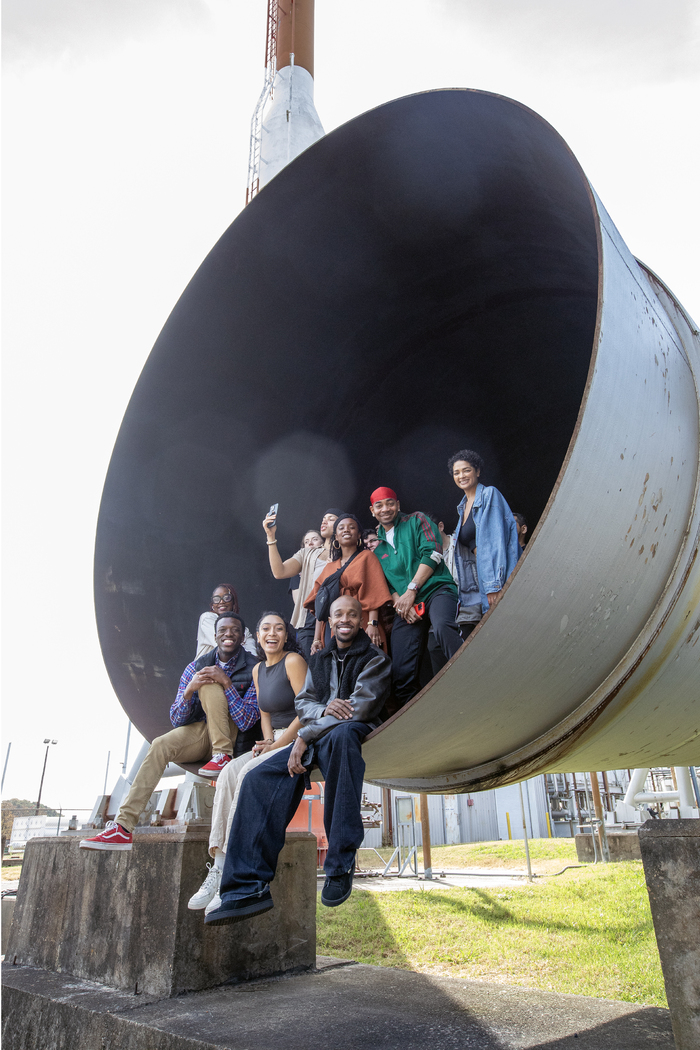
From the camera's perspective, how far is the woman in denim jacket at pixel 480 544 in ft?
8.96

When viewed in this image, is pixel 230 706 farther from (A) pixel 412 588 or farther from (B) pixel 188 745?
(A) pixel 412 588


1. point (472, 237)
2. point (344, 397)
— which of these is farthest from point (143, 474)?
point (472, 237)

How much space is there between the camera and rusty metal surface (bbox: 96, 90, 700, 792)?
1842mm

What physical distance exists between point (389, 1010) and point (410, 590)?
174cm

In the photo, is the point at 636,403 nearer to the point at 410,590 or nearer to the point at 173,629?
the point at 410,590

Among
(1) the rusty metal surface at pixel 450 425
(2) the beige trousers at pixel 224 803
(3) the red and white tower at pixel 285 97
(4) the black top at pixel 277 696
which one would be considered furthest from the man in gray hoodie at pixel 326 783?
(3) the red and white tower at pixel 285 97

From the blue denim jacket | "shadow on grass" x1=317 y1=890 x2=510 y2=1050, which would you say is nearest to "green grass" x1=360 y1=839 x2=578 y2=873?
"shadow on grass" x1=317 y1=890 x2=510 y2=1050

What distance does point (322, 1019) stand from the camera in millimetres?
2643

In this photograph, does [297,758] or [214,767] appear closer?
[297,758]

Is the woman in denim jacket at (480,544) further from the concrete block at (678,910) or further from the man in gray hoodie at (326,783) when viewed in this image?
the concrete block at (678,910)

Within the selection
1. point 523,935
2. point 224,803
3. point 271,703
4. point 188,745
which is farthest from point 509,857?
point 224,803

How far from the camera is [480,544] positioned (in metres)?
2.86

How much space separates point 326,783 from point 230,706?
1295 millimetres

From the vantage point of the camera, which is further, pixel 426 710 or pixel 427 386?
pixel 427 386
